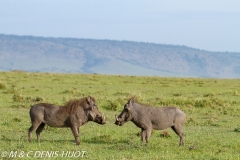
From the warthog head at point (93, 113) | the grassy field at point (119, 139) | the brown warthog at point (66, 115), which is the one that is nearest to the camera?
the grassy field at point (119, 139)

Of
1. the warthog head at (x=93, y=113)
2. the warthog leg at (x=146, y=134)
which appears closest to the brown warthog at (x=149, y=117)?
the warthog leg at (x=146, y=134)

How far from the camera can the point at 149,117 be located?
1122cm

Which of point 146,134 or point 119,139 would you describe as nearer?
point 146,134

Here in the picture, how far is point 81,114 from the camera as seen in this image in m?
11.1

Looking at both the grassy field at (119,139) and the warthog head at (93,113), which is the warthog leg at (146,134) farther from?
the warthog head at (93,113)

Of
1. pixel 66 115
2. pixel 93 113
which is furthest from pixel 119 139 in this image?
pixel 66 115

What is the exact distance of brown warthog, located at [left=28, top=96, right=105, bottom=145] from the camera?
432 inches

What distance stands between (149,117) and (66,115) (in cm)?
186

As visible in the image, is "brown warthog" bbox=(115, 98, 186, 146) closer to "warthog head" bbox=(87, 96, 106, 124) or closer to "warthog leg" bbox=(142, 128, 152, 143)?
"warthog leg" bbox=(142, 128, 152, 143)

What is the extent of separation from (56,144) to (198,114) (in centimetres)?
869

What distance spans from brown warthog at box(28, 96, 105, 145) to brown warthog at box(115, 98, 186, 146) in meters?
0.59

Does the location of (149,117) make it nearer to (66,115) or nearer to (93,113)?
(93,113)

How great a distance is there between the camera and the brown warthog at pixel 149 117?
36.6ft

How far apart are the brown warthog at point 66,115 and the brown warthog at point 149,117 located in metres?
0.59
